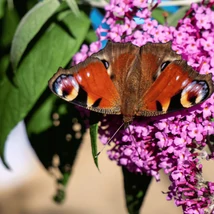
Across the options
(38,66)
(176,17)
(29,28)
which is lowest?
(176,17)

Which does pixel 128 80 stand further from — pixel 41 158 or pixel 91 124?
pixel 41 158

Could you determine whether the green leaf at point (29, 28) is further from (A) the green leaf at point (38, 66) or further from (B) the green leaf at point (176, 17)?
(B) the green leaf at point (176, 17)

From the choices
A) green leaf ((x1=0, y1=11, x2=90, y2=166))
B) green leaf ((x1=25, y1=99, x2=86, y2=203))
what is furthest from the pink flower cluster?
green leaf ((x1=25, y1=99, x2=86, y2=203))

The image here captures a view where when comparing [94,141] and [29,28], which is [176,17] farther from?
[94,141]

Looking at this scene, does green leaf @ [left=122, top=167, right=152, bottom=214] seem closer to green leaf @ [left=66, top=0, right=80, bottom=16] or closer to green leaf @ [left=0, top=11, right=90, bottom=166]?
green leaf @ [left=0, top=11, right=90, bottom=166]

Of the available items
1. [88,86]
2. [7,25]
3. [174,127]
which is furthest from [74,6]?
[174,127]

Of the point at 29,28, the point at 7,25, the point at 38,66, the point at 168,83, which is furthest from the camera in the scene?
the point at 7,25
